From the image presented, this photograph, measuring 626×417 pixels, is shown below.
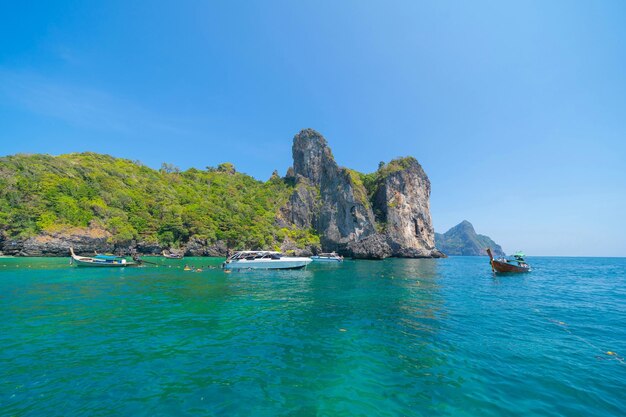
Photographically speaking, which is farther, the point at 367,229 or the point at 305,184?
the point at 305,184

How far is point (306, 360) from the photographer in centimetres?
853

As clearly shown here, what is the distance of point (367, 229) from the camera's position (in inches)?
3514

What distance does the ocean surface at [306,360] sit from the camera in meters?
6.10

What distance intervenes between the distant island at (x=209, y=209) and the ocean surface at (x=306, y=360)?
223ft

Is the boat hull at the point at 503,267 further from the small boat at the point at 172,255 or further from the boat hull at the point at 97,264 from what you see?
the small boat at the point at 172,255

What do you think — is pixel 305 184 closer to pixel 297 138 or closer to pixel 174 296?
pixel 297 138

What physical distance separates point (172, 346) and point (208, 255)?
80567 millimetres

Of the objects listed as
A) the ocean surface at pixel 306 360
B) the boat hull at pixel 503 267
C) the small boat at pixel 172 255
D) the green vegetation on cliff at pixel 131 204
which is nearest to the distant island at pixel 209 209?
the green vegetation on cliff at pixel 131 204

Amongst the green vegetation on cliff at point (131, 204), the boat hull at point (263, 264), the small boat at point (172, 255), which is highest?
the green vegetation on cliff at point (131, 204)

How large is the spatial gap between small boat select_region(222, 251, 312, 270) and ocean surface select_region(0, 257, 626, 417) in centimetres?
2276

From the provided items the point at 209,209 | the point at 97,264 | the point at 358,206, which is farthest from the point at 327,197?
the point at 97,264

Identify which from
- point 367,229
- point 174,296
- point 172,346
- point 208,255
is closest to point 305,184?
point 367,229

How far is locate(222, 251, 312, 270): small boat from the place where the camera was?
39375 mm

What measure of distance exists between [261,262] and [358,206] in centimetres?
5837
